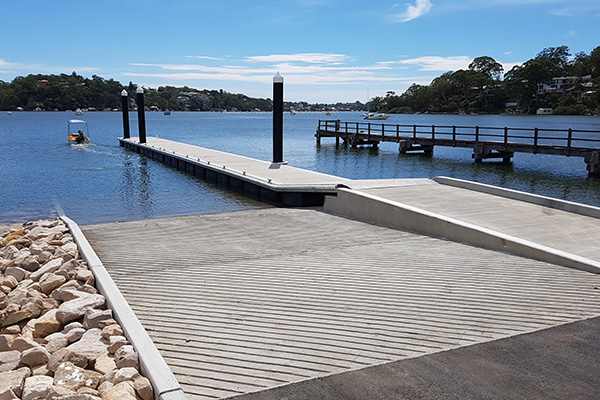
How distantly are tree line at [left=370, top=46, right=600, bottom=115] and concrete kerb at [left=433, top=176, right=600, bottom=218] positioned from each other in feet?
358

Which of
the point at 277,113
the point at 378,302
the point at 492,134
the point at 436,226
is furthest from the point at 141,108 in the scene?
the point at 378,302

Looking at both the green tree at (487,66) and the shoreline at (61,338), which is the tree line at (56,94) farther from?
the shoreline at (61,338)

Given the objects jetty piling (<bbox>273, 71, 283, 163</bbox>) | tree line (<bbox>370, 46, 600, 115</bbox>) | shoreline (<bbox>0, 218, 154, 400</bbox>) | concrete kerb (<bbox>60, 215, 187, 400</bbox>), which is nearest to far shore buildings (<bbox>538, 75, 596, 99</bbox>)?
tree line (<bbox>370, 46, 600, 115</bbox>)

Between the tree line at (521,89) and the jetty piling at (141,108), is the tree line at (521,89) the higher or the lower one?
the higher one

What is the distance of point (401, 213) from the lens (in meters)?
9.27

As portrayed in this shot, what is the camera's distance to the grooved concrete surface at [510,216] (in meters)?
7.30

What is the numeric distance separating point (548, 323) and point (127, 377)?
11.3 ft

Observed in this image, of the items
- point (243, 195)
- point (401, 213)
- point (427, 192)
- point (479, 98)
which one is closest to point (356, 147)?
point (243, 195)

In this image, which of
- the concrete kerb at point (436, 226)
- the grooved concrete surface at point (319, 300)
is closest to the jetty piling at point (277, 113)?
the concrete kerb at point (436, 226)

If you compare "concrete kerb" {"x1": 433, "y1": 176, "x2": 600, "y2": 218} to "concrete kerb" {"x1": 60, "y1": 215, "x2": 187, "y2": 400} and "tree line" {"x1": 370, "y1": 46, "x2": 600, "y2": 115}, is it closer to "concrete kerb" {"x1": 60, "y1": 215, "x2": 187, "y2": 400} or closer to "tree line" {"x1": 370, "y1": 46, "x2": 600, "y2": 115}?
"concrete kerb" {"x1": 60, "y1": 215, "x2": 187, "y2": 400}

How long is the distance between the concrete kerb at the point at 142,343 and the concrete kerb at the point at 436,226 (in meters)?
4.78

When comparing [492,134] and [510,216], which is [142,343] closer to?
[510,216]

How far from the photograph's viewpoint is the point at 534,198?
10203mm

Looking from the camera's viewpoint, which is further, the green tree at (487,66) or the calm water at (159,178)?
the green tree at (487,66)
